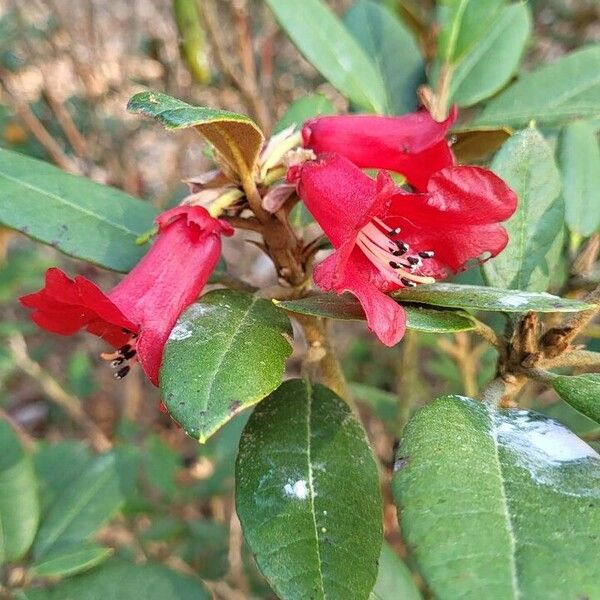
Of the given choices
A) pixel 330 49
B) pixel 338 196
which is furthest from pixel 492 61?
pixel 338 196

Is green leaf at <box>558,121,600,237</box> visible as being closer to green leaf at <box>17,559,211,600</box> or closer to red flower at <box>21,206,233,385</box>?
red flower at <box>21,206,233,385</box>

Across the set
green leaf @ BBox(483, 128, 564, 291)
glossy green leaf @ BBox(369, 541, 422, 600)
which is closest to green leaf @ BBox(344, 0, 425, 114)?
green leaf @ BBox(483, 128, 564, 291)

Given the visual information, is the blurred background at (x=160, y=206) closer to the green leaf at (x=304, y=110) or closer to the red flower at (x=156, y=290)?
the green leaf at (x=304, y=110)

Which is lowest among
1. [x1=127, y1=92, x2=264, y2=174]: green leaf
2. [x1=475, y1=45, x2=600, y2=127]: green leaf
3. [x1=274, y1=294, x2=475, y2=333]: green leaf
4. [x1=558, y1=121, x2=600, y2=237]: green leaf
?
[x1=558, y1=121, x2=600, y2=237]: green leaf

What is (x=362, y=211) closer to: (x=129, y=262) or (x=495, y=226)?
(x=495, y=226)

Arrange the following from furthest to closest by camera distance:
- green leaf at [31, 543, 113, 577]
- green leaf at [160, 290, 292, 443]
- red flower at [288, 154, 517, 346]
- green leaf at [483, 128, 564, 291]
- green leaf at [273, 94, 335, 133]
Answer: green leaf at [273, 94, 335, 133], green leaf at [31, 543, 113, 577], green leaf at [483, 128, 564, 291], red flower at [288, 154, 517, 346], green leaf at [160, 290, 292, 443]

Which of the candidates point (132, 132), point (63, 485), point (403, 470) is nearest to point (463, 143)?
point (403, 470)

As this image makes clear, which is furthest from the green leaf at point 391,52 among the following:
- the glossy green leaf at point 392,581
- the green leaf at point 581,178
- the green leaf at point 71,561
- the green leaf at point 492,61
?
the green leaf at point 71,561
